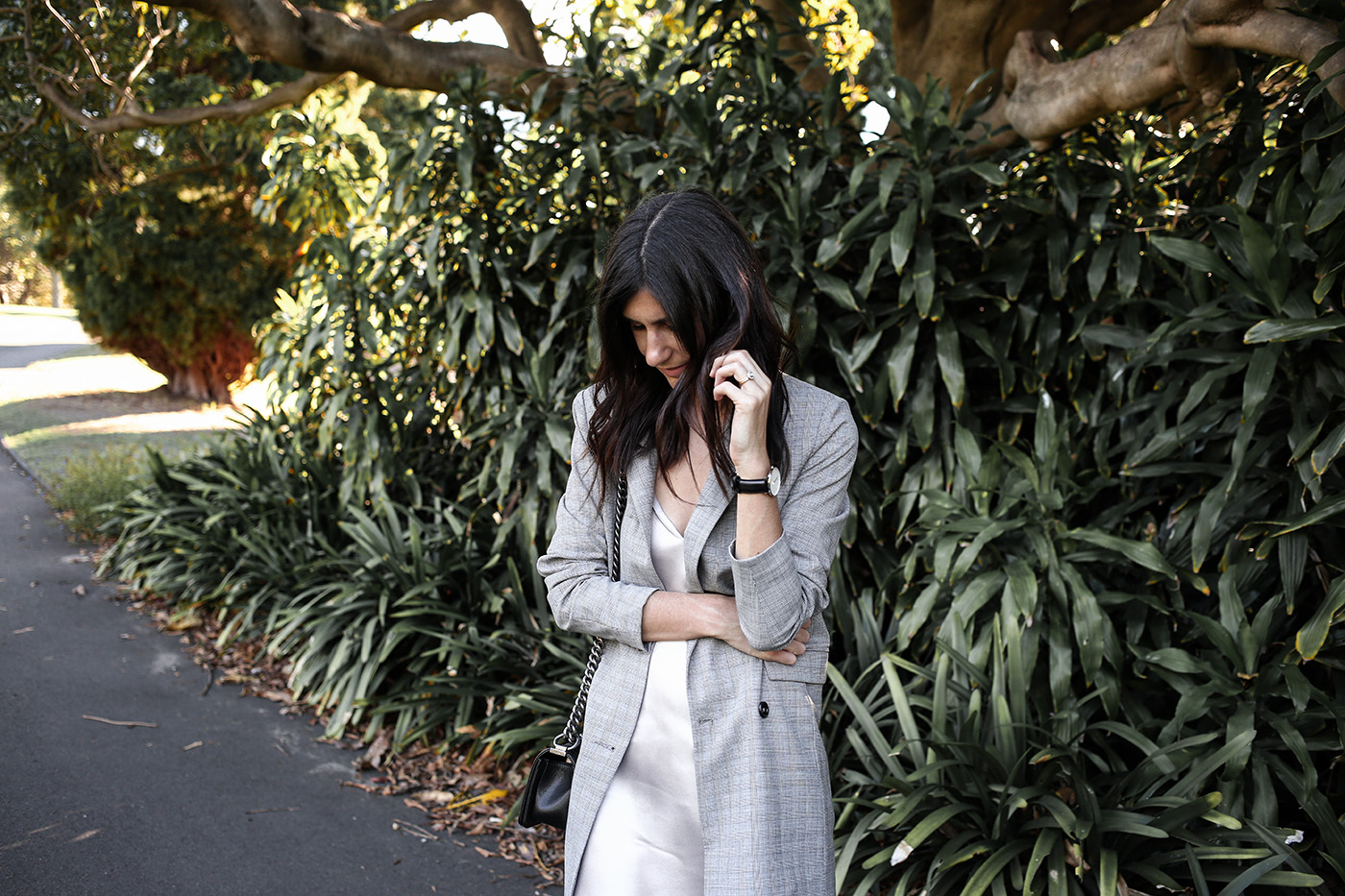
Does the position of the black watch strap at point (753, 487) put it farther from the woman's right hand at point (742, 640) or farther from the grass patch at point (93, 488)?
the grass patch at point (93, 488)

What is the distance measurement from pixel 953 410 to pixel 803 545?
7.18 ft

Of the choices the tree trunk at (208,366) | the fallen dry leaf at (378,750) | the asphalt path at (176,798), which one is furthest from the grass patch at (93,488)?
the tree trunk at (208,366)

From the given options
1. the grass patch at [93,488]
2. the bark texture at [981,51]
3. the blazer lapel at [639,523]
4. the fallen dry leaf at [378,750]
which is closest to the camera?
the blazer lapel at [639,523]

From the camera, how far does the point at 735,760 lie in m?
1.57


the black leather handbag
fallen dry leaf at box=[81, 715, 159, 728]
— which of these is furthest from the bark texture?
fallen dry leaf at box=[81, 715, 159, 728]

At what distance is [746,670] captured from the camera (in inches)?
63.4

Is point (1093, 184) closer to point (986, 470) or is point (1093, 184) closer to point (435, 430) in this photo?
point (986, 470)

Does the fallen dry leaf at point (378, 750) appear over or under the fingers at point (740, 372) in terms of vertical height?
under

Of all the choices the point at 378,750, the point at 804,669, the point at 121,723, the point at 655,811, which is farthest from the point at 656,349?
the point at 121,723

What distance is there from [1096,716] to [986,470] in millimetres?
898

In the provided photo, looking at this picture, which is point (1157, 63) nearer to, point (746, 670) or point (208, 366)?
point (746, 670)

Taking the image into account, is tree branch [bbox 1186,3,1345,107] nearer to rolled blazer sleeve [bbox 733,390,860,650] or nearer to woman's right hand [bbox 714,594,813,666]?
rolled blazer sleeve [bbox 733,390,860,650]

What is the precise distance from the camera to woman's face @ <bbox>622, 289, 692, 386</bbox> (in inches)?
63.2

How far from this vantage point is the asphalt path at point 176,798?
3.11 metres
